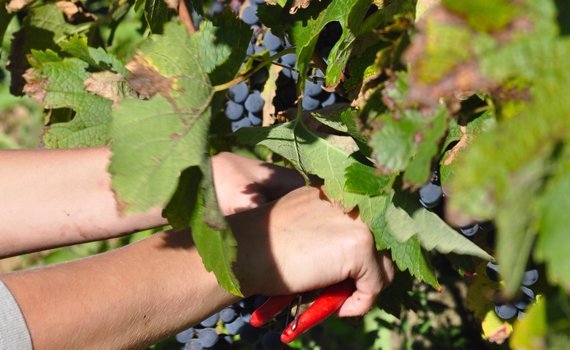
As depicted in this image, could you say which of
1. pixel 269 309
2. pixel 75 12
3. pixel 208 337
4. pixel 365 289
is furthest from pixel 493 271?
pixel 75 12

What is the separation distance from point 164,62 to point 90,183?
1.12ft

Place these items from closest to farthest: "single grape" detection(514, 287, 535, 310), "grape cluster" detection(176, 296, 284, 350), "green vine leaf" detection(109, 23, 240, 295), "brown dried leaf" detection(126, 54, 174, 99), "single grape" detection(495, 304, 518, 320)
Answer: "green vine leaf" detection(109, 23, 240, 295)
"brown dried leaf" detection(126, 54, 174, 99)
"single grape" detection(514, 287, 535, 310)
"single grape" detection(495, 304, 518, 320)
"grape cluster" detection(176, 296, 284, 350)

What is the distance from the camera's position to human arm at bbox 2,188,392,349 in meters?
0.90

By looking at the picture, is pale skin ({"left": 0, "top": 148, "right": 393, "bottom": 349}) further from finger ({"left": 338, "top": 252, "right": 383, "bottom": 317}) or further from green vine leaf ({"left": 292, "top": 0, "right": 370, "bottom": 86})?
green vine leaf ({"left": 292, "top": 0, "right": 370, "bottom": 86})

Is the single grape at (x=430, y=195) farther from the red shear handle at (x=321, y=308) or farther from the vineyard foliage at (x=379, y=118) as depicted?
the red shear handle at (x=321, y=308)

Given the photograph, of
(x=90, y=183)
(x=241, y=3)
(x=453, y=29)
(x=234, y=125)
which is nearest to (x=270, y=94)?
(x=234, y=125)

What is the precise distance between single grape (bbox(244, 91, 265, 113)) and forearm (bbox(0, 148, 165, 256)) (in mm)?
290

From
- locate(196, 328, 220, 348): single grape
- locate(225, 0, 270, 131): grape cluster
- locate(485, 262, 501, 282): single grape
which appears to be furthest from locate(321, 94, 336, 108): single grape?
locate(196, 328, 220, 348): single grape

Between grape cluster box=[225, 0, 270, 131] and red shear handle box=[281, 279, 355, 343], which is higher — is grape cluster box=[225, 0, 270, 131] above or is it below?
above

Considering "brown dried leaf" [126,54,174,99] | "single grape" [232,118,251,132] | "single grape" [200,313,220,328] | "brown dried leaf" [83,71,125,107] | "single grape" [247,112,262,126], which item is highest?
"brown dried leaf" [126,54,174,99]

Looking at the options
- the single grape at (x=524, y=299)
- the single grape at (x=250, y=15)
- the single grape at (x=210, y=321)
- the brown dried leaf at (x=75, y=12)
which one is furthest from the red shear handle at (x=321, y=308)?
the brown dried leaf at (x=75, y=12)

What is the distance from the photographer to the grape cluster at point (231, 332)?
51.8 inches

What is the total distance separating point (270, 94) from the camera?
1306mm

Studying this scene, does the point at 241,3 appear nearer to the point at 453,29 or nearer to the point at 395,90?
the point at 395,90
